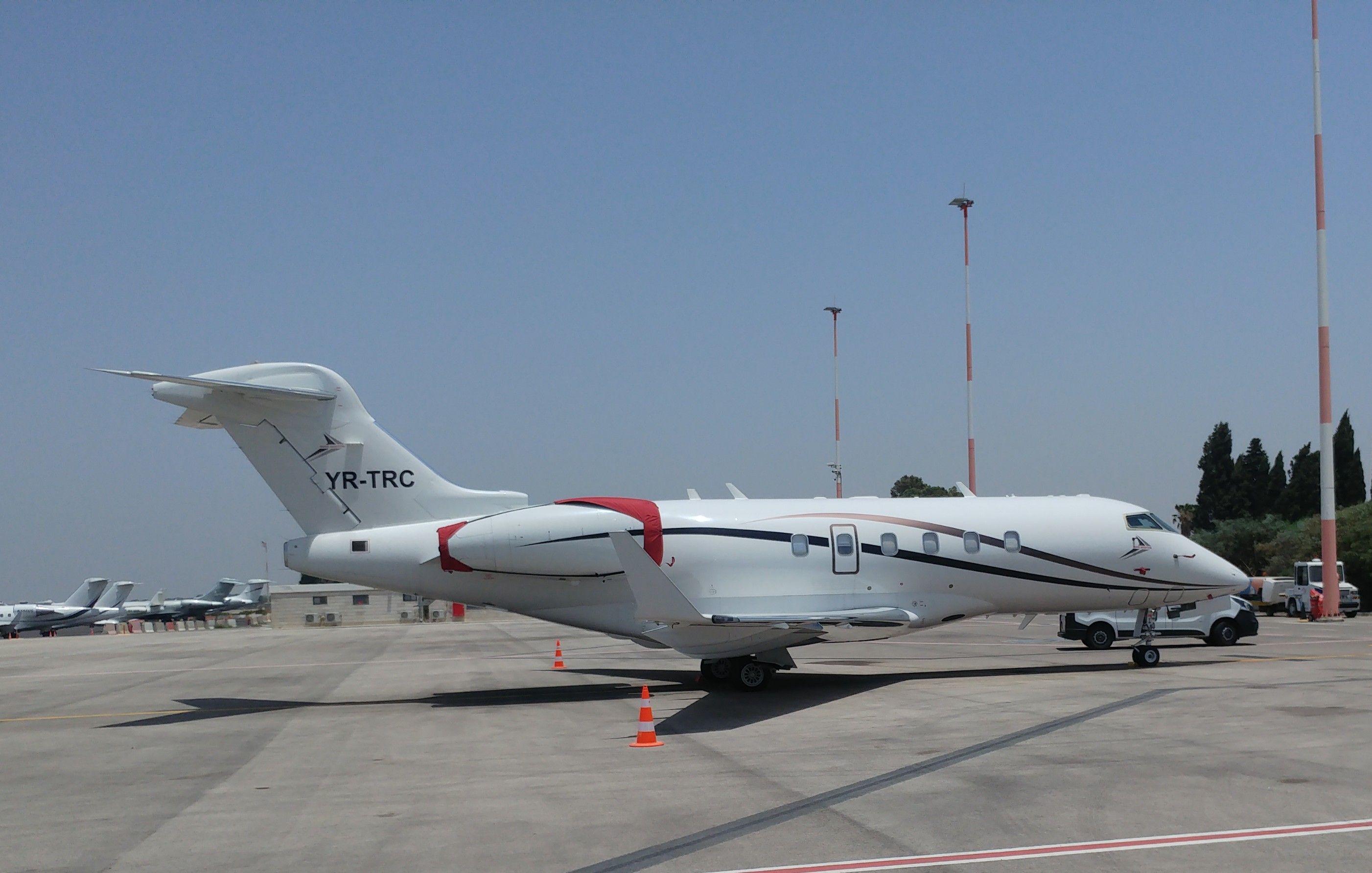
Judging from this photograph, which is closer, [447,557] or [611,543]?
[611,543]

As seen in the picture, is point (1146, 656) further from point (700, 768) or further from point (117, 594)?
point (117, 594)

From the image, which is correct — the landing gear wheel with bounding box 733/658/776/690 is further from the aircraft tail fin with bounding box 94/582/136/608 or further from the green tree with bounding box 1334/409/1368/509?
the aircraft tail fin with bounding box 94/582/136/608

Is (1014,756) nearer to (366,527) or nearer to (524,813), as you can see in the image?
(524,813)

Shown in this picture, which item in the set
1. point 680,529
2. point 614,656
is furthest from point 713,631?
point 614,656

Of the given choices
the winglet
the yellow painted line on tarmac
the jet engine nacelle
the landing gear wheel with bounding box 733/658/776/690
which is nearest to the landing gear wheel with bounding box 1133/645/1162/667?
the landing gear wheel with bounding box 733/658/776/690

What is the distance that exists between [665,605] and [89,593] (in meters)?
75.9

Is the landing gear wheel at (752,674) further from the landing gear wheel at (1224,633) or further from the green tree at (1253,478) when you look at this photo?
the green tree at (1253,478)

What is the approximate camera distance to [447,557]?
1817 centimetres

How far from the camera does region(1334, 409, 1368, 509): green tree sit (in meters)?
72.4

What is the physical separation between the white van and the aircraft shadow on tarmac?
4.97 meters

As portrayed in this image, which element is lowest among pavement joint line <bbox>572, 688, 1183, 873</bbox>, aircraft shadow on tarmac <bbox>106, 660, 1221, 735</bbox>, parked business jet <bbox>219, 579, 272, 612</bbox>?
parked business jet <bbox>219, 579, 272, 612</bbox>

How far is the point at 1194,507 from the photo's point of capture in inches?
3329

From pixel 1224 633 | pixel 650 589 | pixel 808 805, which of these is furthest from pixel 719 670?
pixel 1224 633

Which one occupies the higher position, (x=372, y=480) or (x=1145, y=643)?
(x=372, y=480)
